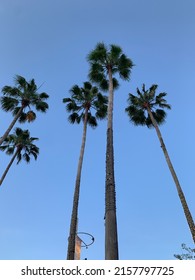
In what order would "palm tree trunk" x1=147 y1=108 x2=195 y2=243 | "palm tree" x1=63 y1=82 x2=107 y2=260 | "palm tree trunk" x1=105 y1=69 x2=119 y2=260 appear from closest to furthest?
"palm tree trunk" x1=105 y1=69 x2=119 y2=260
"palm tree trunk" x1=147 y1=108 x2=195 y2=243
"palm tree" x1=63 y1=82 x2=107 y2=260

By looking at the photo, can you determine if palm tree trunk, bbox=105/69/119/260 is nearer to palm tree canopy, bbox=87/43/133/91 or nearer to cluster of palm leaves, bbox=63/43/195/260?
cluster of palm leaves, bbox=63/43/195/260

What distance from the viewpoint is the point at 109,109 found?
553 inches

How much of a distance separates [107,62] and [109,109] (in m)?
5.55

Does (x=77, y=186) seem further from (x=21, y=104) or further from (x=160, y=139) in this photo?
(x=21, y=104)

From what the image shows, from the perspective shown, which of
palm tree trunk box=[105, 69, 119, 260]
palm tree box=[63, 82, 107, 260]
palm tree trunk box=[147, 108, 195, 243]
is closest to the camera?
palm tree trunk box=[105, 69, 119, 260]

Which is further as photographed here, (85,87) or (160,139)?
(85,87)

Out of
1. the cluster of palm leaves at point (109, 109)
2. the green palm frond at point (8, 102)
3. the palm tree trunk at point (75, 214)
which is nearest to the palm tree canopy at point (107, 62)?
the cluster of palm leaves at point (109, 109)

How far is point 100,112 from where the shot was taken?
23.5 meters

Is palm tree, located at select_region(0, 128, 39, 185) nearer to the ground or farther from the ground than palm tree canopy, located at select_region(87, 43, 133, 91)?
farther from the ground

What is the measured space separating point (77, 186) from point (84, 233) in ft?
13.2

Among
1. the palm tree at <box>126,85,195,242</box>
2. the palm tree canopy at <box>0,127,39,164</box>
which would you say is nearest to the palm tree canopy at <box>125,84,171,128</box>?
the palm tree at <box>126,85,195,242</box>

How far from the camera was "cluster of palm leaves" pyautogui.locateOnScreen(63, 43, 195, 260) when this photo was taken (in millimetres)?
9641

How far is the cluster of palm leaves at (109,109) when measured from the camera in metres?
9.64
